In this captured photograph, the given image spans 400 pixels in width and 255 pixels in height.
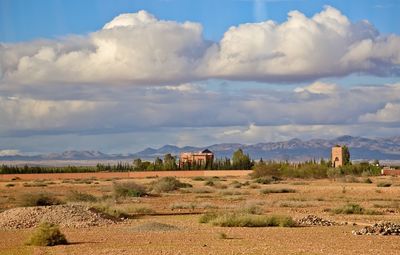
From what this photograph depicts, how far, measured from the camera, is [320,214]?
48.9m

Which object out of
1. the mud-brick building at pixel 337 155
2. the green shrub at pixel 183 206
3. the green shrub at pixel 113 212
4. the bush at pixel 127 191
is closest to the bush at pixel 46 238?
the green shrub at pixel 113 212

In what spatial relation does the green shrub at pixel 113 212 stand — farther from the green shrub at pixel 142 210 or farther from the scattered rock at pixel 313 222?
the scattered rock at pixel 313 222

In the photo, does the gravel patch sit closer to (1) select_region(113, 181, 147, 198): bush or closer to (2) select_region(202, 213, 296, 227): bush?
(2) select_region(202, 213, 296, 227): bush

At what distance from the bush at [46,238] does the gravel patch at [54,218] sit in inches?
326

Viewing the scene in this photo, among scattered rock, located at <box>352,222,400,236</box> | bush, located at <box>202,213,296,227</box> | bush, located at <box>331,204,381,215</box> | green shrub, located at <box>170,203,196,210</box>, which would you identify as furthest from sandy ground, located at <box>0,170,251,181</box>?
scattered rock, located at <box>352,222,400,236</box>

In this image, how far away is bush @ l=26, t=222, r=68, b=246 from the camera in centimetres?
3052

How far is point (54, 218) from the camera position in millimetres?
41125

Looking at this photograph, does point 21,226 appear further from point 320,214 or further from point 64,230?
point 320,214

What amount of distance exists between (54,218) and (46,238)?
10659 millimetres

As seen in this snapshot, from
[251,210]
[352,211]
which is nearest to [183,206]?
[251,210]

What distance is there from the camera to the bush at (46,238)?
3052 cm

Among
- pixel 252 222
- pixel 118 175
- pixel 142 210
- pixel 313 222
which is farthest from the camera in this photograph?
pixel 118 175

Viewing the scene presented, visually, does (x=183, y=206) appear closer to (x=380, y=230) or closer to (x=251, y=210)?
(x=251, y=210)

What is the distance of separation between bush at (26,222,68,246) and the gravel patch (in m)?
8.29
